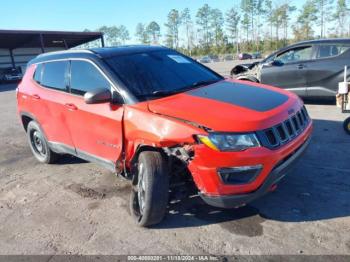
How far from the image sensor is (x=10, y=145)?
7.42 metres

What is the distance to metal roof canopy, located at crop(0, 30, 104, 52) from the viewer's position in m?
39.2

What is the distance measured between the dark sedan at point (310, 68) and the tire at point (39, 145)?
542 centimetres

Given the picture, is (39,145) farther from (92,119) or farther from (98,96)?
(98,96)

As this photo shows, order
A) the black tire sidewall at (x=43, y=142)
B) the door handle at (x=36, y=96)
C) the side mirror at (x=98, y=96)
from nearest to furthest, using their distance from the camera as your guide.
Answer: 1. the side mirror at (x=98, y=96)
2. the door handle at (x=36, y=96)
3. the black tire sidewall at (x=43, y=142)

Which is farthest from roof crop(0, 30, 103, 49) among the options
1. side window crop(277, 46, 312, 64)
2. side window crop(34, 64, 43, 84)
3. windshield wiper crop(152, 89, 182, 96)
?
windshield wiper crop(152, 89, 182, 96)

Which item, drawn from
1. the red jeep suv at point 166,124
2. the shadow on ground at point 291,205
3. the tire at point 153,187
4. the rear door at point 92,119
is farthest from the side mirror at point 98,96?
the shadow on ground at point 291,205

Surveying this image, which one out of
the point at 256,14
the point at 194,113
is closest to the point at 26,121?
the point at 194,113

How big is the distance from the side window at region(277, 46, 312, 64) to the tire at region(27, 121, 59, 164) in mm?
6312

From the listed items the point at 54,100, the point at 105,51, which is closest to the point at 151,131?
the point at 105,51

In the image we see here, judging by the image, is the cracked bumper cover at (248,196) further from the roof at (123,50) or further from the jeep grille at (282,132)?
the roof at (123,50)

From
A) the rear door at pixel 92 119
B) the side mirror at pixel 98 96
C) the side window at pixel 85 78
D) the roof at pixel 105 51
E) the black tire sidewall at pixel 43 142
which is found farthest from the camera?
the black tire sidewall at pixel 43 142

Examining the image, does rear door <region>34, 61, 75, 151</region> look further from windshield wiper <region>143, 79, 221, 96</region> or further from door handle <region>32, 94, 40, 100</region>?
windshield wiper <region>143, 79, 221, 96</region>

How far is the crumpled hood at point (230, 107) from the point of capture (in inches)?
123

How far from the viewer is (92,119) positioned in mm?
4148
